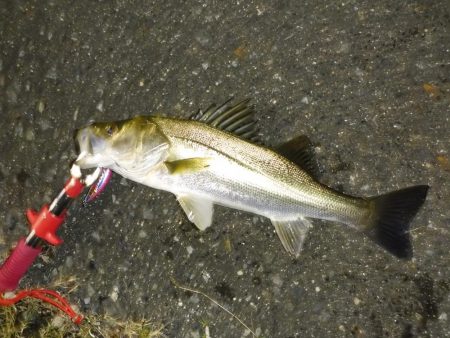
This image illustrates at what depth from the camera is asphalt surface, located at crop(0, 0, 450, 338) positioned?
9.96ft

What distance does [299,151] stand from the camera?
287 cm

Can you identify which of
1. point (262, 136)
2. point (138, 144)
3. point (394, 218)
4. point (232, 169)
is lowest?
point (394, 218)

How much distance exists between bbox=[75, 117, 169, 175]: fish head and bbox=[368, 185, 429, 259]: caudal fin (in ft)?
4.50

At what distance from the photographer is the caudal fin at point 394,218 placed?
275cm

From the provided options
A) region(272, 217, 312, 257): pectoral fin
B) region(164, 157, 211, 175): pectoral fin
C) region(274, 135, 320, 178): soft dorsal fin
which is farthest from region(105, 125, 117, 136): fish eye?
region(272, 217, 312, 257): pectoral fin

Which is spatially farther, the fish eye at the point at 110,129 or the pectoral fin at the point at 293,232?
the pectoral fin at the point at 293,232

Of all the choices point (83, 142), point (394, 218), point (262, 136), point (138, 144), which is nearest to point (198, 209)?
point (138, 144)

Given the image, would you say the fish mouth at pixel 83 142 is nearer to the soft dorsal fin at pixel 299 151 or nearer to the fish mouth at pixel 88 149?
the fish mouth at pixel 88 149

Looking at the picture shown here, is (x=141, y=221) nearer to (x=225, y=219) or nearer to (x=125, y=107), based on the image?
(x=225, y=219)

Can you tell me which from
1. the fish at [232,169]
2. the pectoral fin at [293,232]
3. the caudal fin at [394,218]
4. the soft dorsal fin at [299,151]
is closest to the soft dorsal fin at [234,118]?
the fish at [232,169]

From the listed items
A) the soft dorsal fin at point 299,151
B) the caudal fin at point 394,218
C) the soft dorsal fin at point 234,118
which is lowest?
the caudal fin at point 394,218

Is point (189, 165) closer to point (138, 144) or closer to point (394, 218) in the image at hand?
point (138, 144)

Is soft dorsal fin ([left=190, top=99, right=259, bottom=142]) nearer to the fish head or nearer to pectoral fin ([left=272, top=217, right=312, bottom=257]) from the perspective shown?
the fish head

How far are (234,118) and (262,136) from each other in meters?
0.39
